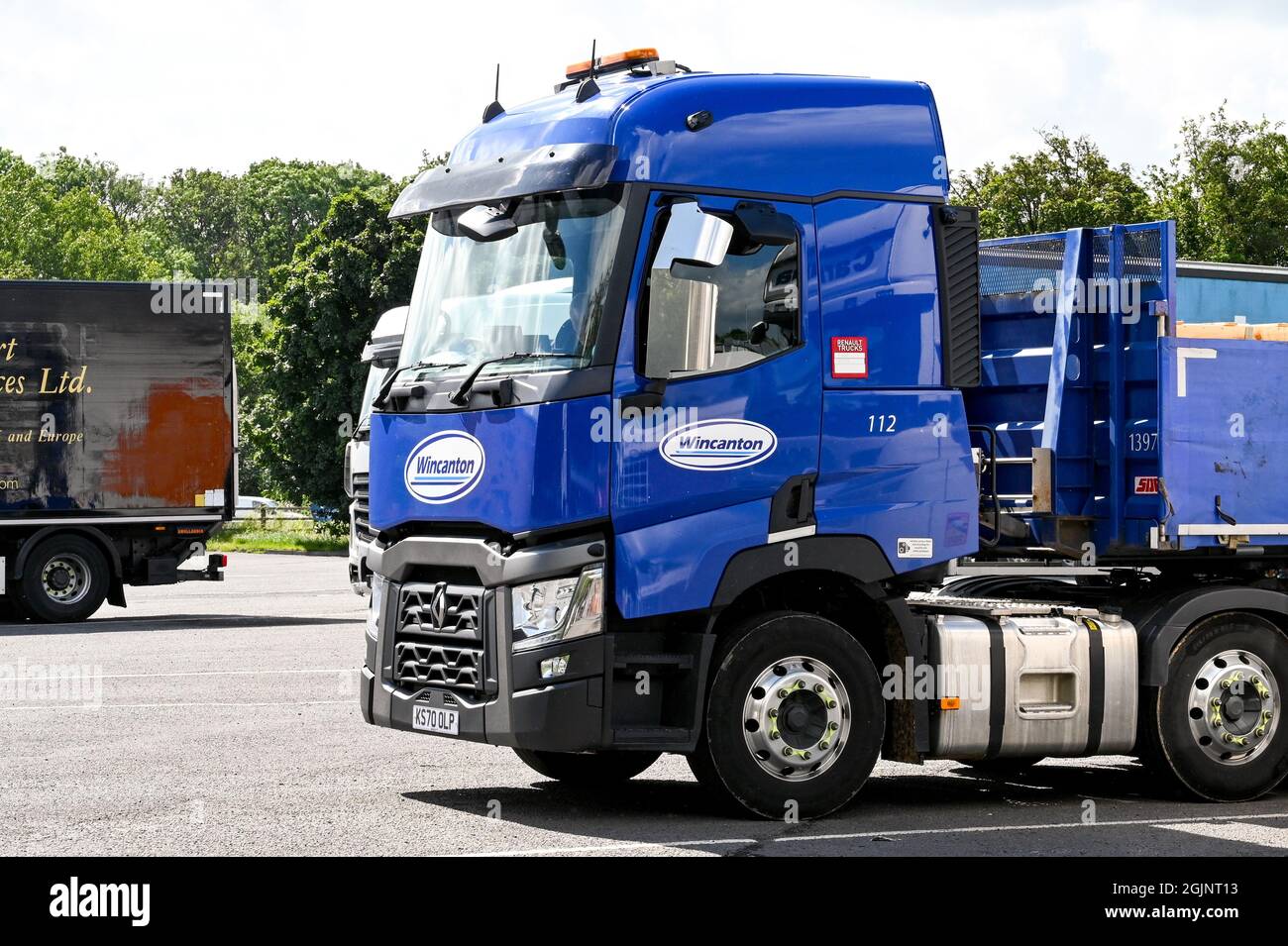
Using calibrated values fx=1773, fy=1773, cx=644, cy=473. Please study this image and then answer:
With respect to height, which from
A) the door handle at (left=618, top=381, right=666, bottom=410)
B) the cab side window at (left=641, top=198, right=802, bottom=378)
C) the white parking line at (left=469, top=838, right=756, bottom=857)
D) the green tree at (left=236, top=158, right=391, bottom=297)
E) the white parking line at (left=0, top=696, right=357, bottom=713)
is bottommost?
the white parking line at (left=0, top=696, right=357, bottom=713)

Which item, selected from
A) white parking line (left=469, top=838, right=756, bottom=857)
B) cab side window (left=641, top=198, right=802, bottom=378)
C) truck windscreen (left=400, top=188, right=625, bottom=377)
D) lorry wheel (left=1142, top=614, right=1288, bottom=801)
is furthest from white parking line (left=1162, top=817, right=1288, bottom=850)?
truck windscreen (left=400, top=188, right=625, bottom=377)

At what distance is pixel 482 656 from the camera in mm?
8445

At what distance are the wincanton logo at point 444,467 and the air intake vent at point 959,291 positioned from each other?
98.3 inches

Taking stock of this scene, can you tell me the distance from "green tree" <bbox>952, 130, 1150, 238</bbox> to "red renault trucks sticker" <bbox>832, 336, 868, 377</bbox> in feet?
120

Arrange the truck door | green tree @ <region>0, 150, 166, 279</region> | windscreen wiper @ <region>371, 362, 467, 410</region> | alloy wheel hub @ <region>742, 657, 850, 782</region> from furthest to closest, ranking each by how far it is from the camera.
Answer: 1. green tree @ <region>0, 150, 166, 279</region>
2. windscreen wiper @ <region>371, 362, 467, 410</region>
3. alloy wheel hub @ <region>742, 657, 850, 782</region>
4. the truck door

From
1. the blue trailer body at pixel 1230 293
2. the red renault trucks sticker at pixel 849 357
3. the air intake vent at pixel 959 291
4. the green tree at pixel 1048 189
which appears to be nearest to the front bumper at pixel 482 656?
the red renault trucks sticker at pixel 849 357

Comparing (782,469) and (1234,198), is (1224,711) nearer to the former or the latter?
(782,469)

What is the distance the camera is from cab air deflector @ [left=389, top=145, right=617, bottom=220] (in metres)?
8.46

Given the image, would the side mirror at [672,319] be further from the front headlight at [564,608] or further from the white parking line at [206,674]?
the white parking line at [206,674]

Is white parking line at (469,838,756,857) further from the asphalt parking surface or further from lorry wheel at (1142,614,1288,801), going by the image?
lorry wheel at (1142,614,1288,801)

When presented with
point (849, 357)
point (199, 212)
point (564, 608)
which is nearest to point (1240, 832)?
point (849, 357)

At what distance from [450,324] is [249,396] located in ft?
196

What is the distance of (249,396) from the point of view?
67.0 m

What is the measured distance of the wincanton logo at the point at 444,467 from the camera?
857 cm
